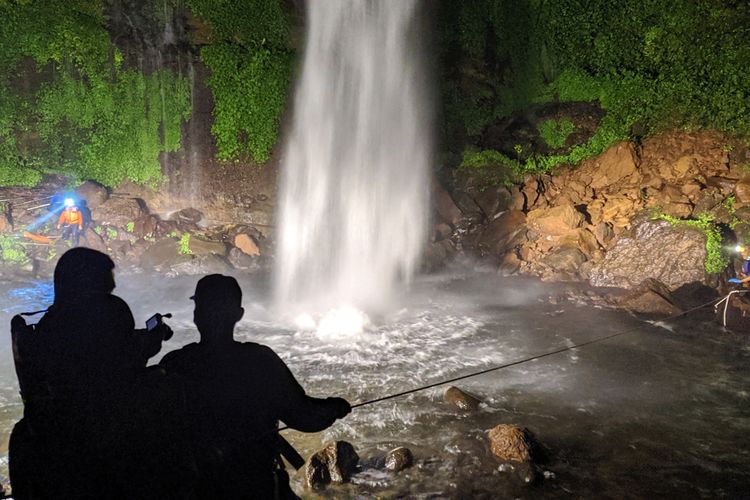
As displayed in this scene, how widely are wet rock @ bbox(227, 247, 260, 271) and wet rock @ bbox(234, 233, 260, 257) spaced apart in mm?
130

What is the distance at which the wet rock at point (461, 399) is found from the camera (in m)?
6.65

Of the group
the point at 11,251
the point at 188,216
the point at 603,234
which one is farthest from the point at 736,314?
the point at 11,251

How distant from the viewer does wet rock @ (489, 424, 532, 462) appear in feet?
17.5

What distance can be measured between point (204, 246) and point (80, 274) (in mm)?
12822

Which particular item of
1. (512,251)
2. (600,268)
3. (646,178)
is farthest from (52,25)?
(646,178)

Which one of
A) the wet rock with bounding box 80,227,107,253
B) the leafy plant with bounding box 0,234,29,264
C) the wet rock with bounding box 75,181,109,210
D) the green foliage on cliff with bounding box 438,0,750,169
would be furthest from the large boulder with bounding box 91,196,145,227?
the green foliage on cliff with bounding box 438,0,750,169

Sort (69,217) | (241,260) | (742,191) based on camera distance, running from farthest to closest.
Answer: (241,260), (69,217), (742,191)

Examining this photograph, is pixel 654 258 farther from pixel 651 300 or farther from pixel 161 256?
pixel 161 256

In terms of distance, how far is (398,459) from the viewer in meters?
5.30

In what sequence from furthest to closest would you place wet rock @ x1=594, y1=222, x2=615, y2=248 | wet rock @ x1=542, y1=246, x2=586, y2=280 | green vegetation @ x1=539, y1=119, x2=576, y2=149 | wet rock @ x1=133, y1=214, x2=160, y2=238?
green vegetation @ x1=539, y1=119, x2=576, y2=149 < wet rock @ x1=133, y1=214, x2=160, y2=238 < wet rock @ x1=594, y1=222, x2=615, y2=248 < wet rock @ x1=542, y1=246, x2=586, y2=280

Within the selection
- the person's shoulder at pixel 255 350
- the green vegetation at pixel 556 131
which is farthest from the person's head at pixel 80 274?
the green vegetation at pixel 556 131

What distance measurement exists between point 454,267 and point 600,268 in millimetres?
4293

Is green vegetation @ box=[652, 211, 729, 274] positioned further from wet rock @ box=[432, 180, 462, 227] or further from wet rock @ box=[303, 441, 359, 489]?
wet rock @ box=[303, 441, 359, 489]

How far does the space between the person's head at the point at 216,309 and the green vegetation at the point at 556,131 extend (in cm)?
1730
